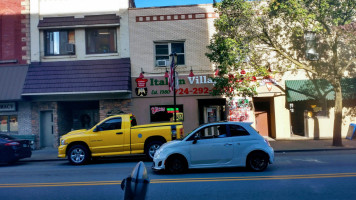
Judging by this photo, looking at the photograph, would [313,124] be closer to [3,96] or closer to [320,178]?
[320,178]

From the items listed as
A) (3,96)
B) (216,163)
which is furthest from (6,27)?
(216,163)

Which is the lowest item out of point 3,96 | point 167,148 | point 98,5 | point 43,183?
point 43,183

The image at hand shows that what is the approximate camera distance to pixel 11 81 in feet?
52.5

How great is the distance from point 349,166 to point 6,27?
18.5 m

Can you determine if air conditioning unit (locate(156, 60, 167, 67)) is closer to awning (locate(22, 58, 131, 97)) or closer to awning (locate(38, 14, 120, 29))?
awning (locate(22, 58, 131, 97))

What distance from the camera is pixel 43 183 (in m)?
8.12

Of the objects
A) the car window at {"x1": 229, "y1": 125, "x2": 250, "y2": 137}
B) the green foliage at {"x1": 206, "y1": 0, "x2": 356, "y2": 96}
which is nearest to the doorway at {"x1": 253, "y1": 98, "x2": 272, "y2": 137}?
the green foliage at {"x1": 206, "y1": 0, "x2": 356, "y2": 96}

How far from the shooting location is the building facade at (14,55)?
1633cm

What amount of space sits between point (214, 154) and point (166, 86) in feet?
27.2

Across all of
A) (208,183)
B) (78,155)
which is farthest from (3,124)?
(208,183)

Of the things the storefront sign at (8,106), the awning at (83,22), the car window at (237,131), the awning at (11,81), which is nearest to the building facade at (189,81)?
the awning at (83,22)

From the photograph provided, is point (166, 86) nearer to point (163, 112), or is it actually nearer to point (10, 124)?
point (163, 112)

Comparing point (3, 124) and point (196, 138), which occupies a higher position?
point (3, 124)

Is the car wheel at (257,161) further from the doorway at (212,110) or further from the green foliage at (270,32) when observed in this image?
the doorway at (212,110)
